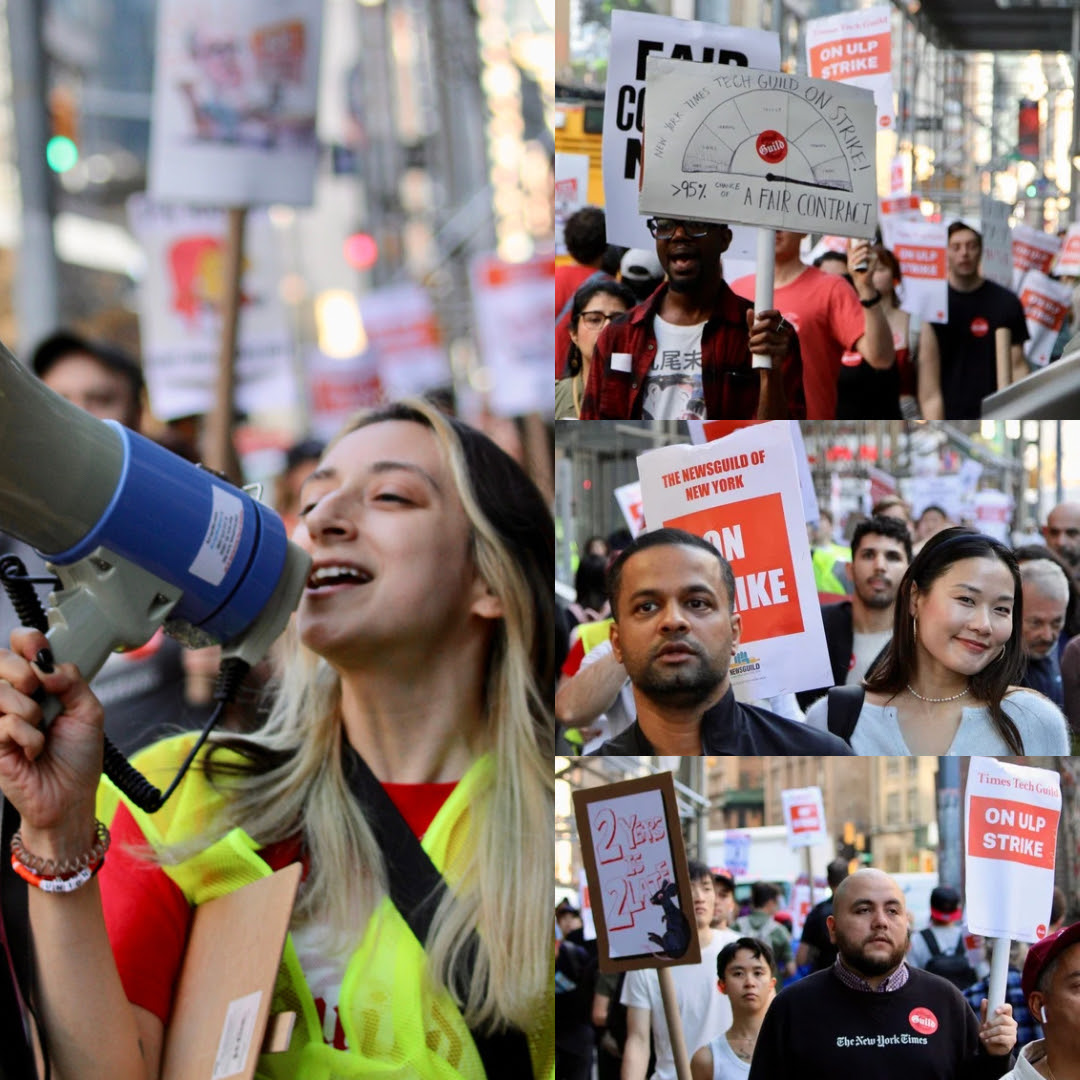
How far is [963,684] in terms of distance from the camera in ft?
6.36

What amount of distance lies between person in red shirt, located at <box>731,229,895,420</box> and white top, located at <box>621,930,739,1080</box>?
0.74m

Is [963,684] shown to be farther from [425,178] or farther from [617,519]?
[425,178]

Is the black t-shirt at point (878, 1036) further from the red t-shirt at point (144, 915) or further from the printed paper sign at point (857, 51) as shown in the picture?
the printed paper sign at point (857, 51)

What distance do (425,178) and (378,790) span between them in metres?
8.38

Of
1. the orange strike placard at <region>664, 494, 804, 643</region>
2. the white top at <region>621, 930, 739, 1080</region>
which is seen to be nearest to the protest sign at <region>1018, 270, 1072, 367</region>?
the orange strike placard at <region>664, 494, 804, 643</region>

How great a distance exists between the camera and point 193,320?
460 cm

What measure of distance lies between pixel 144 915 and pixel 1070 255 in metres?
1.53

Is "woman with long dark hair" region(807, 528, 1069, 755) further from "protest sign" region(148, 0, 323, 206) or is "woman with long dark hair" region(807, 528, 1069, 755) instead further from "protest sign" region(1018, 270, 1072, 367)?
"protest sign" region(148, 0, 323, 206)

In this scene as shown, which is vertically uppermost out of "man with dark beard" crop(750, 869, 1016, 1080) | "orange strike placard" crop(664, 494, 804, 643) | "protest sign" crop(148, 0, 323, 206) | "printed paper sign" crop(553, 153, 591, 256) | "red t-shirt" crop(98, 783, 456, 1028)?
"protest sign" crop(148, 0, 323, 206)

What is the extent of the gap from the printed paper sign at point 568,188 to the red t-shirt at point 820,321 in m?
0.23

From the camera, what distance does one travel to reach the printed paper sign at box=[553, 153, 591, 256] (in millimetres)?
1956

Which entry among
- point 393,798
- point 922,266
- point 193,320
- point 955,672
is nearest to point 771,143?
point 922,266

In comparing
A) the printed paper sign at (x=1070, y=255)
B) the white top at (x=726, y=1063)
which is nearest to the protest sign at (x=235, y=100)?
the printed paper sign at (x=1070, y=255)

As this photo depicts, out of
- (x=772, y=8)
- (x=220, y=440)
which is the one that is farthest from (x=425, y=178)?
(x=772, y=8)
